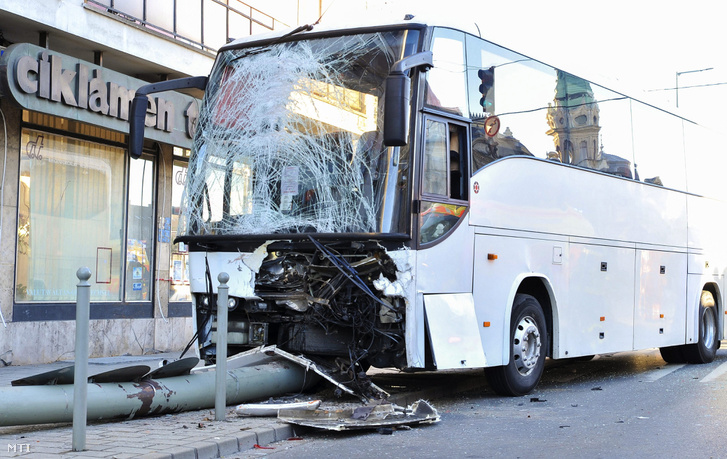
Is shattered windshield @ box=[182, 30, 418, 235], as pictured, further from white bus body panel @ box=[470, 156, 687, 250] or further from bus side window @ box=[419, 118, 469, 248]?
white bus body panel @ box=[470, 156, 687, 250]

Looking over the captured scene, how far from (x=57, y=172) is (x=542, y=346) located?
791 centimetres

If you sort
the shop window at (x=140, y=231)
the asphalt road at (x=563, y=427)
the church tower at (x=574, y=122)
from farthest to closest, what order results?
the shop window at (x=140, y=231) < the church tower at (x=574, y=122) < the asphalt road at (x=563, y=427)

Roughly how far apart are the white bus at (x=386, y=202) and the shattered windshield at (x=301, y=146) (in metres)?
0.01

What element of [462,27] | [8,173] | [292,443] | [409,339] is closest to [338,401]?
[409,339]

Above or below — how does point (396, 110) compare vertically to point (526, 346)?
above

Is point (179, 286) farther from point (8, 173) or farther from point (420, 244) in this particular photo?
point (420, 244)

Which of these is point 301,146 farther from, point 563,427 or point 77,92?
point 77,92

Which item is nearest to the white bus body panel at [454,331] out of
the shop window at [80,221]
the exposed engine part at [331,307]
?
the exposed engine part at [331,307]

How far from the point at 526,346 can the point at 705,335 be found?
6.35 m

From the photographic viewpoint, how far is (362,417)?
7.79m

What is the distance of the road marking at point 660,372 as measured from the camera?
12590mm

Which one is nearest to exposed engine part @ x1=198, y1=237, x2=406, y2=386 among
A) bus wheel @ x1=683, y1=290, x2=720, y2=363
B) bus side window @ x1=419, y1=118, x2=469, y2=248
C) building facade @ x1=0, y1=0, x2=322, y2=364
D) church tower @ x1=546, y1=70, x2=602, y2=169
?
bus side window @ x1=419, y1=118, x2=469, y2=248

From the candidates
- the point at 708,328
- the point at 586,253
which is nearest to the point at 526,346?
the point at 586,253

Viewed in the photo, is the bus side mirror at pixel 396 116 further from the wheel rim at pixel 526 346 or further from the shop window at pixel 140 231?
the shop window at pixel 140 231
